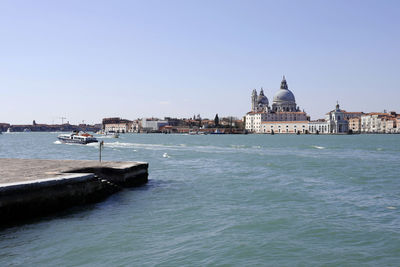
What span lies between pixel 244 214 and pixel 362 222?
2.87 metres

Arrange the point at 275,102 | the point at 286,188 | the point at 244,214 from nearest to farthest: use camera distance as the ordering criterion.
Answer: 1. the point at 244,214
2. the point at 286,188
3. the point at 275,102

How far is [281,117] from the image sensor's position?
529 feet

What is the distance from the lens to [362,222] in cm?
1004

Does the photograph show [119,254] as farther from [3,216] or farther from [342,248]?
[342,248]

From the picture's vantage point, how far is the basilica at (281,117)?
157025 mm

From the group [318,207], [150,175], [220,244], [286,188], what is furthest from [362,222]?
[150,175]

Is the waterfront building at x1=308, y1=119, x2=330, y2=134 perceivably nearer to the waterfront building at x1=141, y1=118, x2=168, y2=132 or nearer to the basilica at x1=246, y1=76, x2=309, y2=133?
the basilica at x1=246, y1=76, x2=309, y2=133

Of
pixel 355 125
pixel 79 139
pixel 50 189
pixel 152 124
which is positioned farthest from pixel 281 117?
pixel 50 189

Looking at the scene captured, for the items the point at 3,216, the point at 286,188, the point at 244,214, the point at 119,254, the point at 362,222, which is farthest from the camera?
the point at 286,188

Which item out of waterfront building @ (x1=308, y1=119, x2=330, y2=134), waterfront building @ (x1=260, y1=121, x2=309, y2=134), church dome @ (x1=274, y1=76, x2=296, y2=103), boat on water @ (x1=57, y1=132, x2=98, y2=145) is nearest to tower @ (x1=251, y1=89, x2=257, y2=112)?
church dome @ (x1=274, y1=76, x2=296, y2=103)

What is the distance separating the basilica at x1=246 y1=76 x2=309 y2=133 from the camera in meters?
157

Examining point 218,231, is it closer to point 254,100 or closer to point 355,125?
point 355,125

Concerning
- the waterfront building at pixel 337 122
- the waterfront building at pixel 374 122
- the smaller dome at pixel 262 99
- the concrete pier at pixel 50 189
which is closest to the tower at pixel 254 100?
the smaller dome at pixel 262 99

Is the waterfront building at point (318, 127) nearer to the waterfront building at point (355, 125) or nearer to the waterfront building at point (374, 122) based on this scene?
the waterfront building at point (355, 125)
